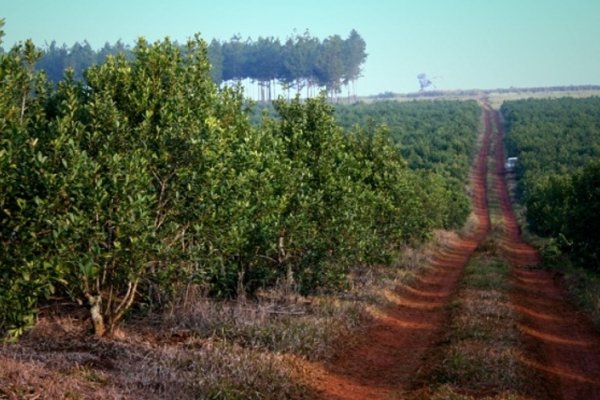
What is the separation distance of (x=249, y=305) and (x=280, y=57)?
117555mm

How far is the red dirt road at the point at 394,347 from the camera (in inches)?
521

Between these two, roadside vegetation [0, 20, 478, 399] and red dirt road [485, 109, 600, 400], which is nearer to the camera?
roadside vegetation [0, 20, 478, 399]

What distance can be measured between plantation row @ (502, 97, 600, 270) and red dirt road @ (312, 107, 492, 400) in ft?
19.3

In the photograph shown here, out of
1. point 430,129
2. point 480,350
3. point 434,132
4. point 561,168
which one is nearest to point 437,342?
point 480,350

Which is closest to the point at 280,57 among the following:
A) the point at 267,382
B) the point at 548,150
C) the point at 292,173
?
the point at 548,150

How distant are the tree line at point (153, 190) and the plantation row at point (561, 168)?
1093 centimetres

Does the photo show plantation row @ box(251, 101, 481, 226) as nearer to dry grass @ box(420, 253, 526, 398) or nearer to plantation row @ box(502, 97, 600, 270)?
plantation row @ box(502, 97, 600, 270)

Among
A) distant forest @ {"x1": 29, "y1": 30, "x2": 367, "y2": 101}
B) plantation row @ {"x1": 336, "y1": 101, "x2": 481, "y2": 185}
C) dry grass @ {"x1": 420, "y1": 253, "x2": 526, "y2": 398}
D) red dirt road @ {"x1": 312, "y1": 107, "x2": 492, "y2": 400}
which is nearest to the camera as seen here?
dry grass @ {"x1": 420, "y1": 253, "x2": 526, "y2": 398}

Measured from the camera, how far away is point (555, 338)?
62.8ft

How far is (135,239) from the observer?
38.7 feet

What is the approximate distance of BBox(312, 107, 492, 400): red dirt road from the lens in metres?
13.2

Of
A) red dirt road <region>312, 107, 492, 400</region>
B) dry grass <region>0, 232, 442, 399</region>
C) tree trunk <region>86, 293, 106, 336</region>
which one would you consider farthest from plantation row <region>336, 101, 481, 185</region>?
tree trunk <region>86, 293, 106, 336</region>

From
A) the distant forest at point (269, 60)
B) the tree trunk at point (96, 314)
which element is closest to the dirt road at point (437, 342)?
the tree trunk at point (96, 314)

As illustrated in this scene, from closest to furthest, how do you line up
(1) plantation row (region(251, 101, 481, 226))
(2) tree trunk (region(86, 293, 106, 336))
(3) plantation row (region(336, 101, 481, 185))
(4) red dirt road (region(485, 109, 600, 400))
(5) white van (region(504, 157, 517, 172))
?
(2) tree trunk (region(86, 293, 106, 336)), (4) red dirt road (region(485, 109, 600, 400)), (1) plantation row (region(251, 101, 481, 226)), (3) plantation row (region(336, 101, 481, 185)), (5) white van (region(504, 157, 517, 172))
